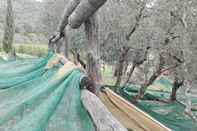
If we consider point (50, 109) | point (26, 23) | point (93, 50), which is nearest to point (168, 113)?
point (93, 50)

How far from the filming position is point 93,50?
207 cm

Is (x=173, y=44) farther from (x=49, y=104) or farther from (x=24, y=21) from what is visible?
(x=24, y=21)

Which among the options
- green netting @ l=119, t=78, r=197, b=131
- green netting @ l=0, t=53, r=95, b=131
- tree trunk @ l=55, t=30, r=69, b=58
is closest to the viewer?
green netting @ l=0, t=53, r=95, b=131

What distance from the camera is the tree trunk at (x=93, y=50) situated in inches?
79.9

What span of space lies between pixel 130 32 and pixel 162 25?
1694 millimetres

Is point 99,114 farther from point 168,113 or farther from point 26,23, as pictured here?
point 26,23

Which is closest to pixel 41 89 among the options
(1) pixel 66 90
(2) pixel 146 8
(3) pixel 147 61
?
(1) pixel 66 90

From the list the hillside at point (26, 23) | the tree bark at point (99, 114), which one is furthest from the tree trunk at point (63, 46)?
the hillside at point (26, 23)

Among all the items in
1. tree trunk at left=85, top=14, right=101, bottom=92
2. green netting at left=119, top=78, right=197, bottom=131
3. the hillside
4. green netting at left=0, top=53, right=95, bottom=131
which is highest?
the hillside

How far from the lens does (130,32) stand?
959 cm

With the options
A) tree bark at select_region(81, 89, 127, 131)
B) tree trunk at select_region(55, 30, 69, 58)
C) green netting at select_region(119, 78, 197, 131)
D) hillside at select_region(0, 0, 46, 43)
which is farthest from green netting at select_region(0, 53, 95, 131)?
hillside at select_region(0, 0, 46, 43)

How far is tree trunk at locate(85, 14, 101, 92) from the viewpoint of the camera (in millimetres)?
2029

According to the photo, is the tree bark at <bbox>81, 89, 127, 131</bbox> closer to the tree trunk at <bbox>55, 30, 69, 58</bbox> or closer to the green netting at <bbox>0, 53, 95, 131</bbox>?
the green netting at <bbox>0, 53, 95, 131</bbox>

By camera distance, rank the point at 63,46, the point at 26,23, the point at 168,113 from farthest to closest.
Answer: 1. the point at 26,23
2. the point at 168,113
3. the point at 63,46
